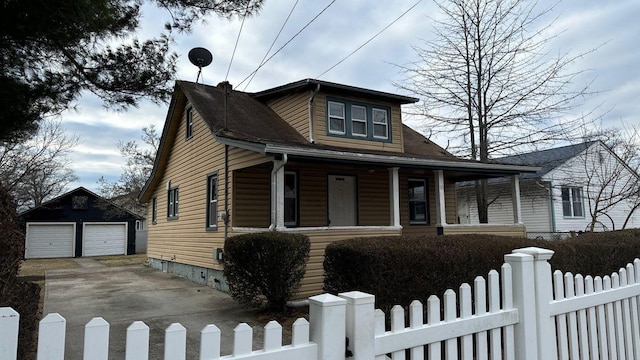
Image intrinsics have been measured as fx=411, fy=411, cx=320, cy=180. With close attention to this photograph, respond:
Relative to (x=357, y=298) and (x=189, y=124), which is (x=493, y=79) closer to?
(x=189, y=124)

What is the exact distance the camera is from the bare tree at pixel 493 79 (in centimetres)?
1512

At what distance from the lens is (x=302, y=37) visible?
8.89m

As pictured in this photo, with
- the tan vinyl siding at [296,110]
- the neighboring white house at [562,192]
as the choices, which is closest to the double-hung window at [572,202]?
the neighboring white house at [562,192]

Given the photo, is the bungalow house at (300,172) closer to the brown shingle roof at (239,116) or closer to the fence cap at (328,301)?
the brown shingle roof at (239,116)

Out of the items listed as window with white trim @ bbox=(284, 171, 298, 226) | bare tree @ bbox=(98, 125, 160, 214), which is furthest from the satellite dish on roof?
bare tree @ bbox=(98, 125, 160, 214)

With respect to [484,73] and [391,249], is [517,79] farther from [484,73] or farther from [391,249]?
[391,249]

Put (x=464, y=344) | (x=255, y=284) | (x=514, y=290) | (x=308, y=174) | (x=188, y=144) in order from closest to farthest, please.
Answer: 1. (x=464, y=344)
2. (x=514, y=290)
3. (x=255, y=284)
4. (x=308, y=174)
5. (x=188, y=144)

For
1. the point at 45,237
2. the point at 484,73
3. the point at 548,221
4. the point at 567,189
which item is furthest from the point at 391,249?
the point at 45,237

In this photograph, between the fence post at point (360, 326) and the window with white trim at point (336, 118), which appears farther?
the window with white trim at point (336, 118)

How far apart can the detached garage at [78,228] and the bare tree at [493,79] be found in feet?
71.0

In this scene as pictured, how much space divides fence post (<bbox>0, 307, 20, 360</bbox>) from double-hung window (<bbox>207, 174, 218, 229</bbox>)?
9675 mm

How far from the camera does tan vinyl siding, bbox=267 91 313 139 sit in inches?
465

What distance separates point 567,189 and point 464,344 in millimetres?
21228

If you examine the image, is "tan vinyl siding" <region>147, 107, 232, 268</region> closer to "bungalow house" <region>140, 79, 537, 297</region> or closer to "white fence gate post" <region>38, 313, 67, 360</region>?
"bungalow house" <region>140, 79, 537, 297</region>
